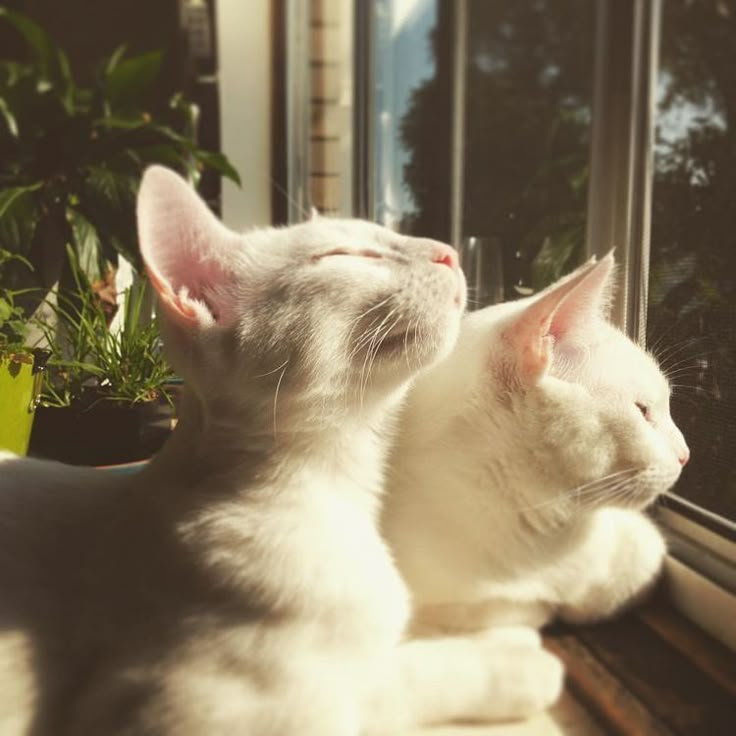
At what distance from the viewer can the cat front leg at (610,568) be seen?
2.52 ft

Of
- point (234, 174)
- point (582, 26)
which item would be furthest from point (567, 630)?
point (582, 26)

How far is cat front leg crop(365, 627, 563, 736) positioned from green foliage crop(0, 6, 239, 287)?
1175 mm

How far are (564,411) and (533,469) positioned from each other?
7 centimetres

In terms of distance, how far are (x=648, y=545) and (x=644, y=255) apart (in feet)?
1.11

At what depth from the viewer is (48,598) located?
2.17ft

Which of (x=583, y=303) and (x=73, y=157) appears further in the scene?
(x=73, y=157)

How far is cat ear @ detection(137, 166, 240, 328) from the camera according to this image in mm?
642

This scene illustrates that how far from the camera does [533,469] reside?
2.44ft

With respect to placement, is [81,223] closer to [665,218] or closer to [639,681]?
[665,218]

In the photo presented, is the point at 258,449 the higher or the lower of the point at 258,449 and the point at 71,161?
the lower

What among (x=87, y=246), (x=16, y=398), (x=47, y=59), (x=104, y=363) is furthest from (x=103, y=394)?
(x=47, y=59)

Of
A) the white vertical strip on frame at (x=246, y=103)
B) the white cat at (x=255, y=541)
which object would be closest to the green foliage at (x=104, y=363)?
the white cat at (x=255, y=541)

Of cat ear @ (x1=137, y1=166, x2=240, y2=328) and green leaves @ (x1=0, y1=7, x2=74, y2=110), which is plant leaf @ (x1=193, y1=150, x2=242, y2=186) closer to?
green leaves @ (x1=0, y1=7, x2=74, y2=110)

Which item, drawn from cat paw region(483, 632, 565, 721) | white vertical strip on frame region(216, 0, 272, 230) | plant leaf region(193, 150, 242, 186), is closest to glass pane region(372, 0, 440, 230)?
plant leaf region(193, 150, 242, 186)
